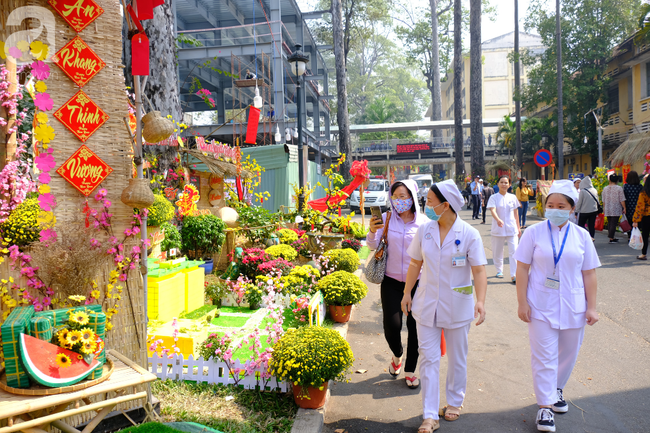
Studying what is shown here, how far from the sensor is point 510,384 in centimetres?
452

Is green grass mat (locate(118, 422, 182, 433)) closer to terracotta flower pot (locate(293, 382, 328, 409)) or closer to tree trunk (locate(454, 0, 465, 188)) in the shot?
terracotta flower pot (locate(293, 382, 328, 409))

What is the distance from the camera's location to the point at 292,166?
1842 centimetres

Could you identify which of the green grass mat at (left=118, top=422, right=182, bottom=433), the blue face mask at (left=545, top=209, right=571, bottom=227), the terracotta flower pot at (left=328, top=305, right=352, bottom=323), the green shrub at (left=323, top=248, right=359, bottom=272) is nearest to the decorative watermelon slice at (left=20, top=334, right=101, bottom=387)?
the green grass mat at (left=118, top=422, right=182, bottom=433)

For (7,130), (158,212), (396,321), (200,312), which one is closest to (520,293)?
(396,321)

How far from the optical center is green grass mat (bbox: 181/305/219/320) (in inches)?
251

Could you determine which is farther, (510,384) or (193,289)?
(193,289)

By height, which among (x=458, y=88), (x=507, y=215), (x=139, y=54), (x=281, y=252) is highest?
(x=458, y=88)

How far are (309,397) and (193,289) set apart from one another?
3262 millimetres

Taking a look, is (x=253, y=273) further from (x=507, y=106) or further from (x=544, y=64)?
(x=507, y=106)

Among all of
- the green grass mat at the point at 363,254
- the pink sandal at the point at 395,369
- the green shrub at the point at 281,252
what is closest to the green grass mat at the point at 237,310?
the green shrub at the point at 281,252

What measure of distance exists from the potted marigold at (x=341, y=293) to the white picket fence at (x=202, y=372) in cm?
210

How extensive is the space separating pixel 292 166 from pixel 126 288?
15.1 metres

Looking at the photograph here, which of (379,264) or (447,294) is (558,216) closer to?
(447,294)

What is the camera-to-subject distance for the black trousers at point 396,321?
4.54 m
